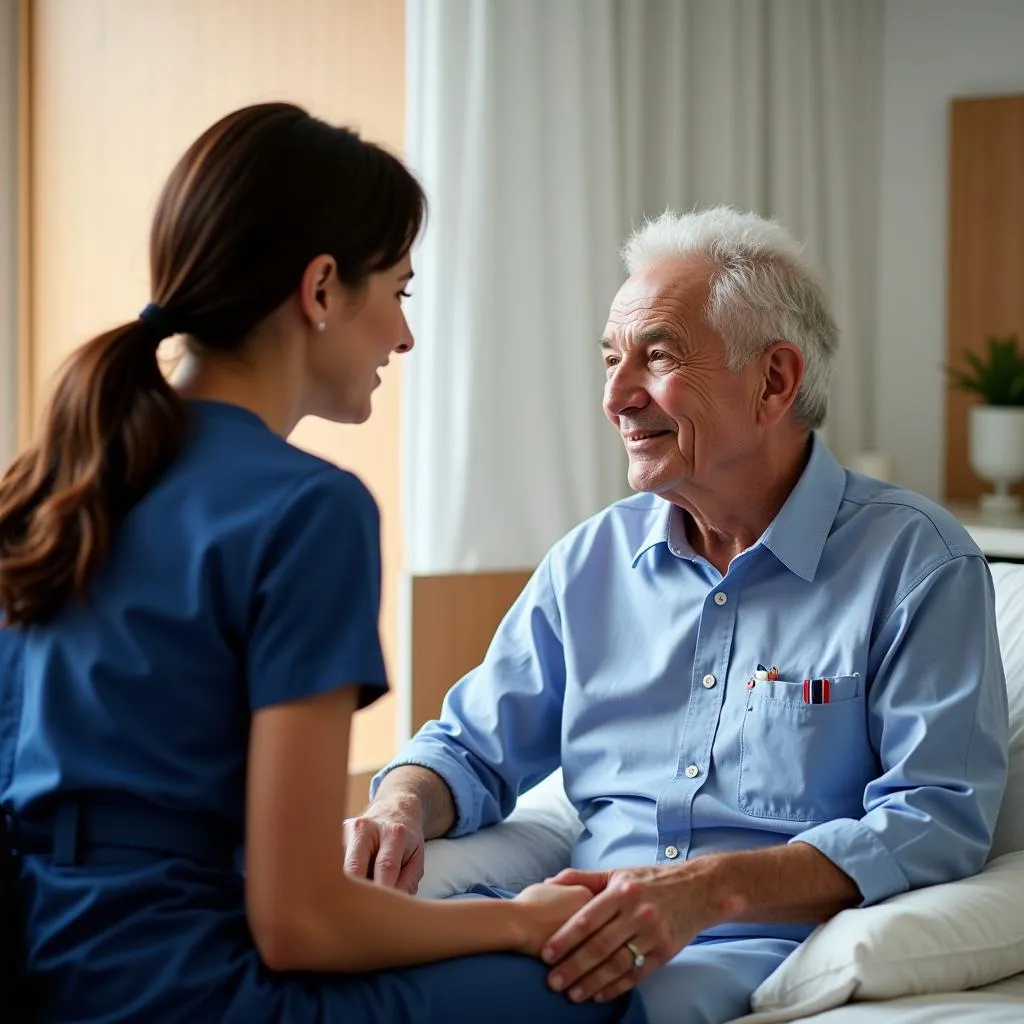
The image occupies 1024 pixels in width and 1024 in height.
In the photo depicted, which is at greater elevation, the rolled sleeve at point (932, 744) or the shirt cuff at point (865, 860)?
the rolled sleeve at point (932, 744)

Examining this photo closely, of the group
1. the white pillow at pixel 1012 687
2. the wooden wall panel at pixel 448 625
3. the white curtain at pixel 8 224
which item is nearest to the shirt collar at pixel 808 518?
the white pillow at pixel 1012 687

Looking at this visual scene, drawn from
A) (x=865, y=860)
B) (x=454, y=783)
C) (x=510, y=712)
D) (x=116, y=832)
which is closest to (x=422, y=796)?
(x=454, y=783)

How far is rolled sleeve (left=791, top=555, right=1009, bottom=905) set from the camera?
1.50 meters

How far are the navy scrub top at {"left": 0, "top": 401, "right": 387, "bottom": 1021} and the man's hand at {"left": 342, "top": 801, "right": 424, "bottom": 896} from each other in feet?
1.48

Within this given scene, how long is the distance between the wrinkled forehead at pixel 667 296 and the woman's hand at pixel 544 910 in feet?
2.42

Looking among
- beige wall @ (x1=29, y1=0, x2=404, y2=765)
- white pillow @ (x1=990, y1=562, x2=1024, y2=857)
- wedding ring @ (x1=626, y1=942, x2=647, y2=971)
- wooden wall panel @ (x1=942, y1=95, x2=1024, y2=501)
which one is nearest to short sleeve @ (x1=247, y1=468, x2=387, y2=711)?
wedding ring @ (x1=626, y1=942, x2=647, y2=971)

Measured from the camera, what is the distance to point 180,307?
1.21 meters

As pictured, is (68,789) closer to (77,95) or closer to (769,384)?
(769,384)

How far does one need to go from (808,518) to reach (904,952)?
541 millimetres

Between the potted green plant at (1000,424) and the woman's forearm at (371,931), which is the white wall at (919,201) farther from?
the woman's forearm at (371,931)

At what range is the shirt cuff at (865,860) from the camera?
4.87ft

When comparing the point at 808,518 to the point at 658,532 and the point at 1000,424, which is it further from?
the point at 1000,424

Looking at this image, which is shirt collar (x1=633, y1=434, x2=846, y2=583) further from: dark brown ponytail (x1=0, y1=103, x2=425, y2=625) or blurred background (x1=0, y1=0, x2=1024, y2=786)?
blurred background (x1=0, y1=0, x2=1024, y2=786)

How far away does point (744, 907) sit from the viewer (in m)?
1.46
